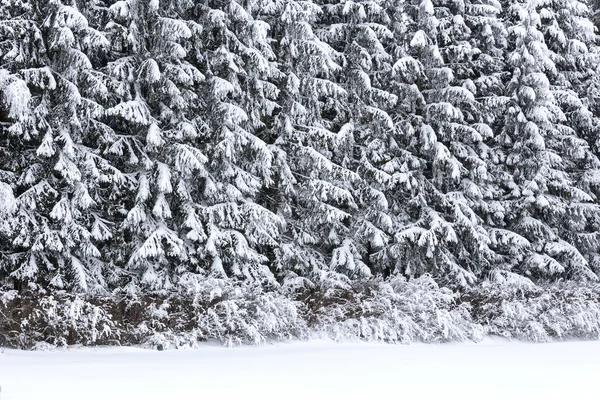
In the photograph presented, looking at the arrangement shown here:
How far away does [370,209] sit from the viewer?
54.1 feet

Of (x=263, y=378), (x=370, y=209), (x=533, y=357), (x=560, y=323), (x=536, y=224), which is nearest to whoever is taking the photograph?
(x=263, y=378)

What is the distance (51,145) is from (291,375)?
22.9 ft

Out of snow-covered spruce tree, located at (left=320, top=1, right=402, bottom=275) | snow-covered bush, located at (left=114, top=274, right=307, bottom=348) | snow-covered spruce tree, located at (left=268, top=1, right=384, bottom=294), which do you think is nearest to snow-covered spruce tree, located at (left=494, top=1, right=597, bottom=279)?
snow-covered spruce tree, located at (left=320, top=1, right=402, bottom=275)

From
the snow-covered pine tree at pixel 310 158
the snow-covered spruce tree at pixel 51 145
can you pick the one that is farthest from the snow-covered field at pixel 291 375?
the snow-covered pine tree at pixel 310 158

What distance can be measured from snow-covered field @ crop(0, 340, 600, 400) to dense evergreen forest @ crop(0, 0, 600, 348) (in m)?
1.68

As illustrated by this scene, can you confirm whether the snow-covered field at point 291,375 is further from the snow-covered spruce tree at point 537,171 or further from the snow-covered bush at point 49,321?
the snow-covered spruce tree at point 537,171

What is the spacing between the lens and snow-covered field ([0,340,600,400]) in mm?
6820

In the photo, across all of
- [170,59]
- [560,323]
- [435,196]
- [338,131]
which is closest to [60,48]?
[170,59]

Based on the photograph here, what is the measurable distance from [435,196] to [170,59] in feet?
Answer: 25.4

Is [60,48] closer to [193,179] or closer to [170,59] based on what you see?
[170,59]

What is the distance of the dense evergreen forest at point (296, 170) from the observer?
39.9 feet

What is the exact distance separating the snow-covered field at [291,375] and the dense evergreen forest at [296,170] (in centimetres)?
168

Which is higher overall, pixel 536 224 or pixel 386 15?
pixel 386 15

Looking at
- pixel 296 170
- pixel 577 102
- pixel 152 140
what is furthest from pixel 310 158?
pixel 577 102
